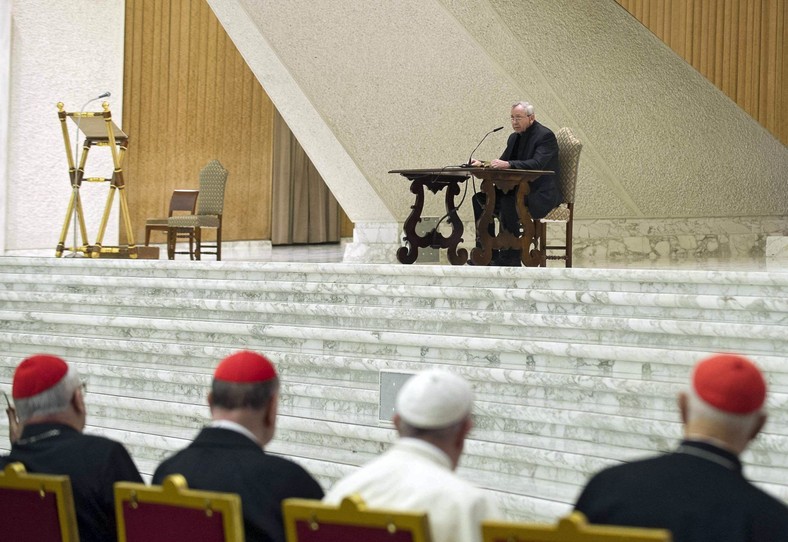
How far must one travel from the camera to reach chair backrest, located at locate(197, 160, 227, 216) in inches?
364

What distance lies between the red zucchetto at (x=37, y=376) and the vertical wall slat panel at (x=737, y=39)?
26.9 feet

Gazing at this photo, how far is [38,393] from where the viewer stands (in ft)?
7.58

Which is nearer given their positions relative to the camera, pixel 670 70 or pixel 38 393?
pixel 38 393

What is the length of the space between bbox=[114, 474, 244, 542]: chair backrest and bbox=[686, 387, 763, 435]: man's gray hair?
82cm

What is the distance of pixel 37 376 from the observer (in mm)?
2305

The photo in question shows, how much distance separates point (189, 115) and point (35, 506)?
31.6ft

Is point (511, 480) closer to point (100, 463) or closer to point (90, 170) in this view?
point (100, 463)

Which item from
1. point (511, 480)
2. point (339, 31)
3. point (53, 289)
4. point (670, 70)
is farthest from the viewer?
point (670, 70)

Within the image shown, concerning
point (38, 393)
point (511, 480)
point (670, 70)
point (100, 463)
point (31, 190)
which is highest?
point (670, 70)

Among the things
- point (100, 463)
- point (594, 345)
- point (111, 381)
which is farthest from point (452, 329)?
point (100, 463)

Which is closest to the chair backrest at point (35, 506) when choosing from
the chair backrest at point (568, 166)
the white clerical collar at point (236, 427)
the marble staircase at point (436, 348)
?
the white clerical collar at point (236, 427)

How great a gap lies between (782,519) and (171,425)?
3.73m

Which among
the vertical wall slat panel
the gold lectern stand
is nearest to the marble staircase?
the gold lectern stand

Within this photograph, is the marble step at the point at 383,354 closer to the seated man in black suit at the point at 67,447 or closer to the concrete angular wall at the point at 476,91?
the seated man in black suit at the point at 67,447
